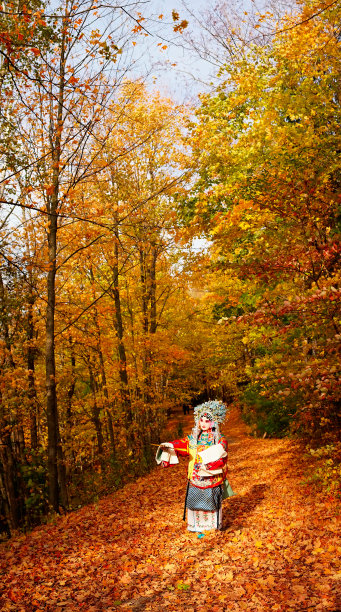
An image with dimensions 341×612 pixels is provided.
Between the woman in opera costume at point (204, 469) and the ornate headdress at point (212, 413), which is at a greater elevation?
the ornate headdress at point (212, 413)

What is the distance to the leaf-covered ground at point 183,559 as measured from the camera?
480cm

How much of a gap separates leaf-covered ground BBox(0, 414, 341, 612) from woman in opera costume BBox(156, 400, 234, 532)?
1.06ft

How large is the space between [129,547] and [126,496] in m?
4.21

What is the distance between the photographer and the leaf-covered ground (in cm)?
480

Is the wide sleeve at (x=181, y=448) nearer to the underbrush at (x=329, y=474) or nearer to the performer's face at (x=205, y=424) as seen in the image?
the performer's face at (x=205, y=424)

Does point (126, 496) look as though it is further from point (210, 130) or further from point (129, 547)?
point (210, 130)

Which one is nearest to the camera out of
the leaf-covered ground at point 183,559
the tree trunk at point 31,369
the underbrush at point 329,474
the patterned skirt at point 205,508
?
the leaf-covered ground at point 183,559

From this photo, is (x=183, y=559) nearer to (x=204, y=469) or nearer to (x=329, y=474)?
(x=204, y=469)

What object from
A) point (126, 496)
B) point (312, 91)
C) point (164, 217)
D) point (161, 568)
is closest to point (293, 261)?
point (312, 91)

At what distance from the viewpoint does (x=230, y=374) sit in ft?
71.6

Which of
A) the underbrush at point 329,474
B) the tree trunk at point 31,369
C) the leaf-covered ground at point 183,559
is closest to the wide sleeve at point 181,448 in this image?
the leaf-covered ground at point 183,559

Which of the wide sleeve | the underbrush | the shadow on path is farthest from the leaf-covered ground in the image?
the wide sleeve

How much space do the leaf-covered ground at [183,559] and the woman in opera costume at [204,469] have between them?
32 centimetres

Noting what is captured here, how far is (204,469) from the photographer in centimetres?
720
